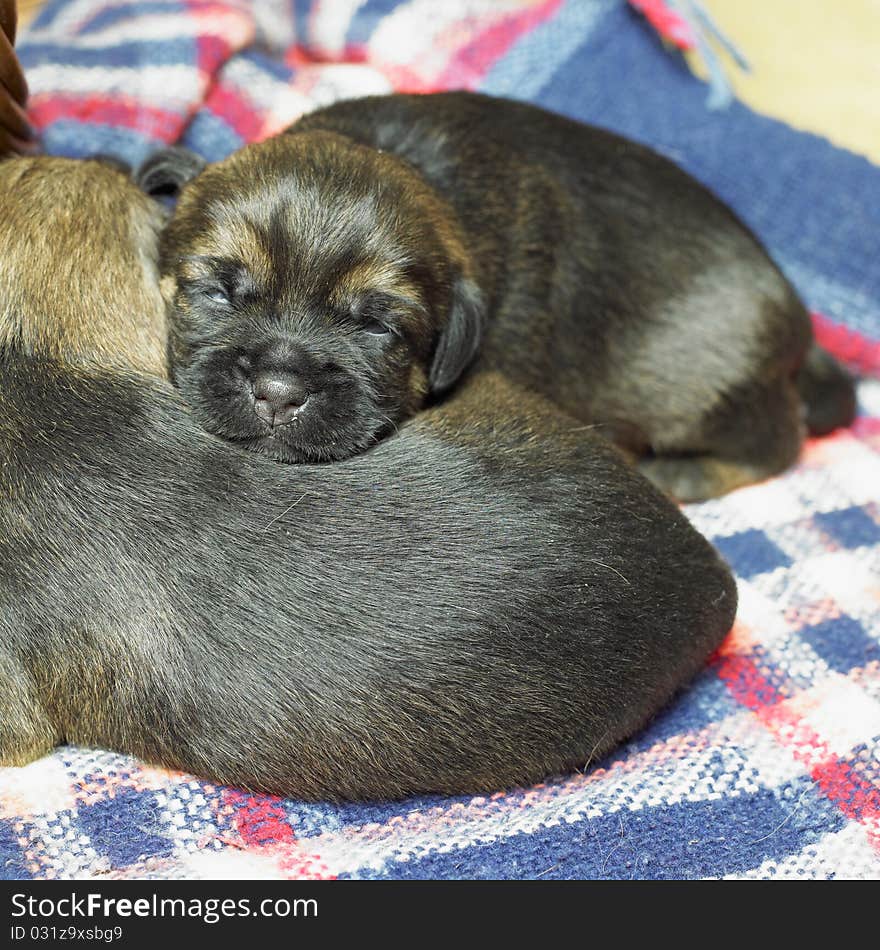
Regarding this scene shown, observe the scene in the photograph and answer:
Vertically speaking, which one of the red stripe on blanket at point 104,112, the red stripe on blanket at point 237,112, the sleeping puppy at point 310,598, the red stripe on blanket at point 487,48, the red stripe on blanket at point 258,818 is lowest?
the red stripe on blanket at point 258,818

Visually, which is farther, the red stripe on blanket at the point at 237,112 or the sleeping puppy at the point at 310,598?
the red stripe on blanket at the point at 237,112

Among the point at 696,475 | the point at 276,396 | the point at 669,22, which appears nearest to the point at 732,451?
the point at 696,475

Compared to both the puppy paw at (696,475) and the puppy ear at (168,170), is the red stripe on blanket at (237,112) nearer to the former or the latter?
the puppy ear at (168,170)

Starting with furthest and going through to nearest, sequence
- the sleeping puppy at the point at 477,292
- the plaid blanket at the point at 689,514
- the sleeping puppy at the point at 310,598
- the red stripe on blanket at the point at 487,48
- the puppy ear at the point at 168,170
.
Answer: the red stripe on blanket at the point at 487,48
the puppy ear at the point at 168,170
the sleeping puppy at the point at 477,292
the plaid blanket at the point at 689,514
the sleeping puppy at the point at 310,598

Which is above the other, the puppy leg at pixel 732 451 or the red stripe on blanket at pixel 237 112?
the red stripe on blanket at pixel 237 112

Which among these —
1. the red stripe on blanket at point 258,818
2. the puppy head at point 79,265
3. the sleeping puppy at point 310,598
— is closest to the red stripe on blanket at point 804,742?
the sleeping puppy at point 310,598

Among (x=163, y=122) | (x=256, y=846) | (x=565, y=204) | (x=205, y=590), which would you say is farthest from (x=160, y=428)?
(x=163, y=122)

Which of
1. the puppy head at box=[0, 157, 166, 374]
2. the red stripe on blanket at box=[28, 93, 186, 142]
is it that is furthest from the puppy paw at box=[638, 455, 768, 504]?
the red stripe on blanket at box=[28, 93, 186, 142]

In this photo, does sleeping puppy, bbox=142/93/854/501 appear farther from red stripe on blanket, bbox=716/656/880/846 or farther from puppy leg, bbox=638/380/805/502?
red stripe on blanket, bbox=716/656/880/846
